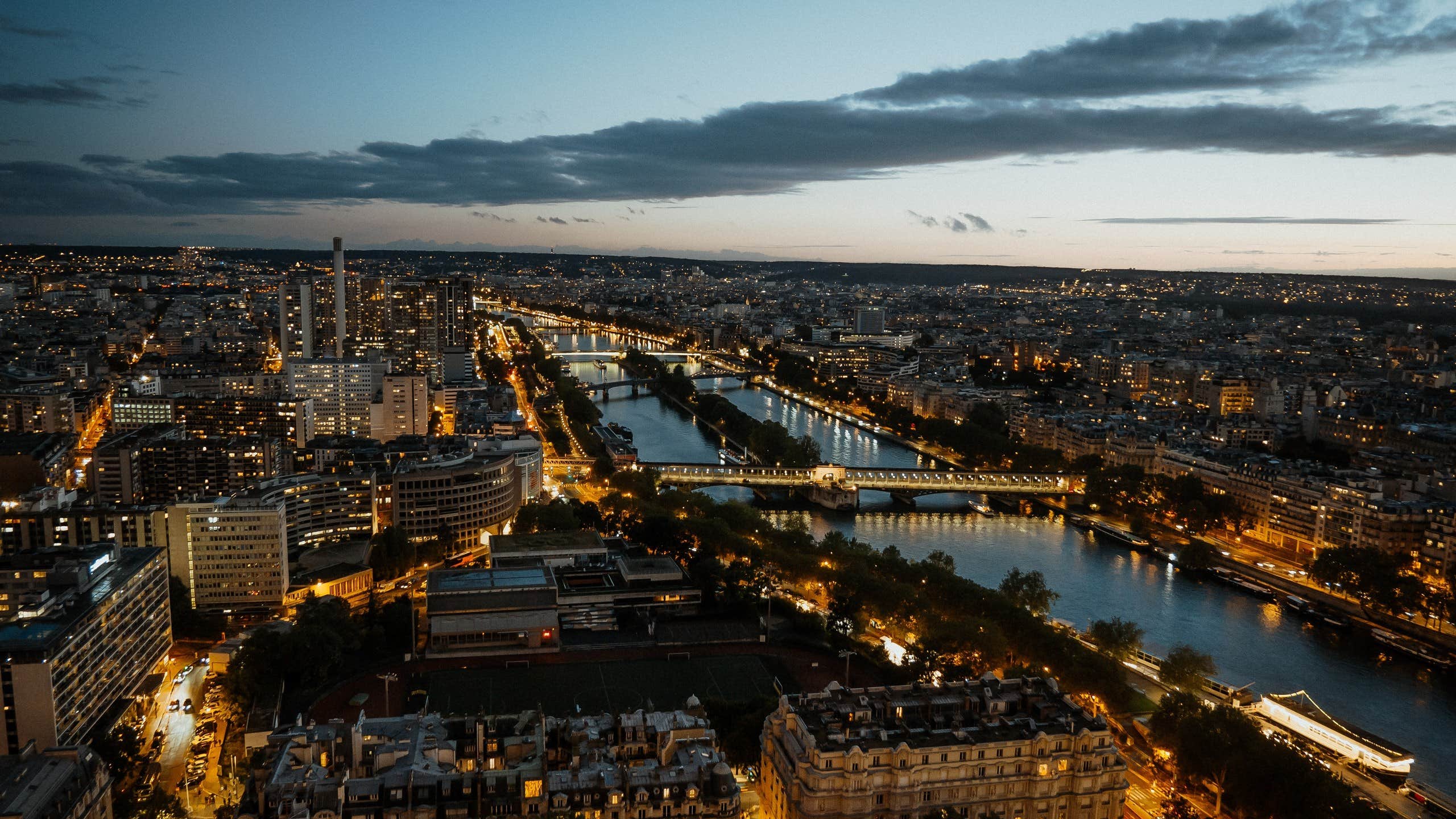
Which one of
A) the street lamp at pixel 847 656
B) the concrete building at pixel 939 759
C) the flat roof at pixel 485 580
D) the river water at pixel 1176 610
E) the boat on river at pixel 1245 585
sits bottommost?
the river water at pixel 1176 610

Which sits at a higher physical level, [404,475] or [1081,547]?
[404,475]

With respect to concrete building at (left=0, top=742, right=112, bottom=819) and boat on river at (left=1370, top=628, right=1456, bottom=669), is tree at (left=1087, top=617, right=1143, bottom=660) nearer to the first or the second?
boat on river at (left=1370, top=628, right=1456, bottom=669)

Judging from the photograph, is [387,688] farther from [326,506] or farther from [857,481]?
[857,481]

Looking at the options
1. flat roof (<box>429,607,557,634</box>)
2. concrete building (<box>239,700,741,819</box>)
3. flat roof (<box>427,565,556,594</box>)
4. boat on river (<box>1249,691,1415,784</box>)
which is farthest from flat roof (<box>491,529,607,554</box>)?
boat on river (<box>1249,691,1415,784</box>)

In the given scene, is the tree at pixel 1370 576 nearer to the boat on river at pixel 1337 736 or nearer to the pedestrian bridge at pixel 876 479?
the boat on river at pixel 1337 736

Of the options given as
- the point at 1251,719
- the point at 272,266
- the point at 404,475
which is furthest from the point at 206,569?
the point at 272,266

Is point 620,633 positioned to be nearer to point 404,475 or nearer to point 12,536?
point 404,475

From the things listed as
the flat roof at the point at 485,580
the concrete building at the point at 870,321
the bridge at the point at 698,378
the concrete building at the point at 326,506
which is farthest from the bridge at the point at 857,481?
the concrete building at the point at 870,321
